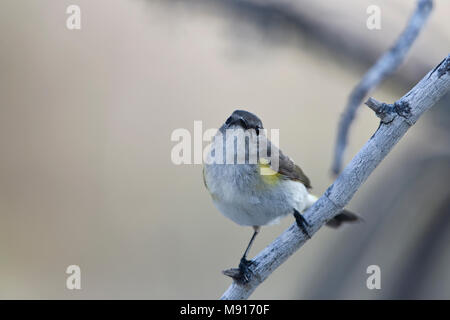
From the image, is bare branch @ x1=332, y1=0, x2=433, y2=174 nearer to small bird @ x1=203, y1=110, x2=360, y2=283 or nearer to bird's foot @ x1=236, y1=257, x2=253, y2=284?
small bird @ x1=203, y1=110, x2=360, y2=283

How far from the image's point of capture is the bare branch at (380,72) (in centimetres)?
205

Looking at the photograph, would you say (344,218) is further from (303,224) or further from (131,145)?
(131,145)

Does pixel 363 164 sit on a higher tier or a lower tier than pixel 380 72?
lower

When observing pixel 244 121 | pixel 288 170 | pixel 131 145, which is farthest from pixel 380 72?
pixel 131 145

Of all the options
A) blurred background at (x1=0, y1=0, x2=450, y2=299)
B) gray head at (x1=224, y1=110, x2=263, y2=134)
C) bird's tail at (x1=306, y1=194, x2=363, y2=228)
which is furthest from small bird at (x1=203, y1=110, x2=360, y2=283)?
blurred background at (x1=0, y1=0, x2=450, y2=299)

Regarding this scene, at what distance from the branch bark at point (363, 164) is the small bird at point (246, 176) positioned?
0.40ft

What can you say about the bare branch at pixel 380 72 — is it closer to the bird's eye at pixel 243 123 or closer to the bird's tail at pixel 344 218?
the bird's eye at pixel 243 123

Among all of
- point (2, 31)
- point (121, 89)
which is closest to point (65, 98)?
point (121, 89)

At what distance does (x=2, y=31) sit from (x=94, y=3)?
0.74 m

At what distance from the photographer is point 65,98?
3.71 meters

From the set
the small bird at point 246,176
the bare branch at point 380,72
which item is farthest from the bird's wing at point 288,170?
the bare branch at point 380,72

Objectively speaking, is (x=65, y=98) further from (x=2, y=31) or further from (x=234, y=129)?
(x=234, y=129)

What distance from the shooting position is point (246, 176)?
78.8 inches

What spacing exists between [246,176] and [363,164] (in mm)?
497
